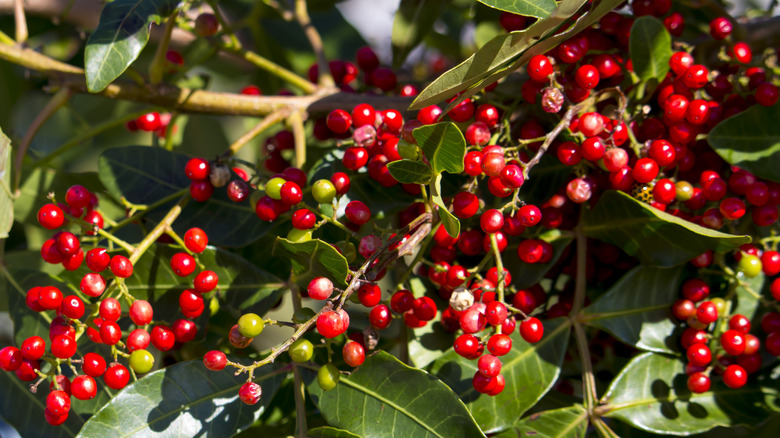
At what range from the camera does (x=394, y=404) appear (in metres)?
0.86

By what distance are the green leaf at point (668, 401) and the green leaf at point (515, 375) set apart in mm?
107

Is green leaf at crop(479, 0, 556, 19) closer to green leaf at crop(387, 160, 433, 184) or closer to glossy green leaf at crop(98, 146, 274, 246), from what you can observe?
green leaf at crop(387, 160, 433, 184)

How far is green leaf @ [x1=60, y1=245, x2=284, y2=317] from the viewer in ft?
3.24

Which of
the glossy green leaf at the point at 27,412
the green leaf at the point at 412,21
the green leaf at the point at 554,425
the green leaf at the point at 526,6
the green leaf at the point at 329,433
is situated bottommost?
the glossy green leaf at the point at 27,412

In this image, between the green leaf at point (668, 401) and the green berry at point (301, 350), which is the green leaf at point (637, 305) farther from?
the green berry at point (301, 350)

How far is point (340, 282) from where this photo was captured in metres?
0.84

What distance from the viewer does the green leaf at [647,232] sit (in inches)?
34.0

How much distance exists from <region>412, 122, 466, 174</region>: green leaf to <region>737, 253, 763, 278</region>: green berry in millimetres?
481

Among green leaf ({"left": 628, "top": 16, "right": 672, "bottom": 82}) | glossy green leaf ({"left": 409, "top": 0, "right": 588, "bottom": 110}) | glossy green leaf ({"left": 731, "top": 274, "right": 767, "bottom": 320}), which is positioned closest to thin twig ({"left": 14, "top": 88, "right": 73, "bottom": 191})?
glossy green leaf ({"left": 409, "top": 0, "right": 588, "bottom": 110})

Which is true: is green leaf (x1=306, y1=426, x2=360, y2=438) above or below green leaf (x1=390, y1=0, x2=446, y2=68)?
below

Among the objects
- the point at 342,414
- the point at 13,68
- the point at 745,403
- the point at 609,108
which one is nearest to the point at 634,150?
the point at 609,108

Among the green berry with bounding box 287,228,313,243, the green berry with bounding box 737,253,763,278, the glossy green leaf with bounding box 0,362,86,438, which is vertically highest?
the green berry with bounding box 287,228,313,243

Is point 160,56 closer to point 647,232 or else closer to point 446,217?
point 446,217

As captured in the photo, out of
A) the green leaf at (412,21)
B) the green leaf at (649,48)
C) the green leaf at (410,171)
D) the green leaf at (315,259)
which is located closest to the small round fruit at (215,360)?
the green leaf at (315,259)
